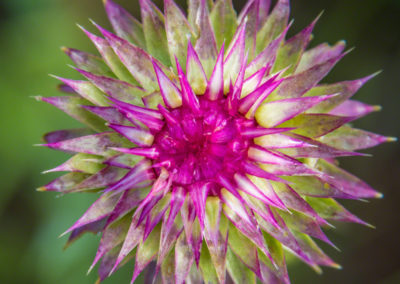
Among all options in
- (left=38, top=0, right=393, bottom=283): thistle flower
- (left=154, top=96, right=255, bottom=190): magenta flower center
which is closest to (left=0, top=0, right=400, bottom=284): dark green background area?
(left=38, top=0, right=393, bottom=283): thistle flower

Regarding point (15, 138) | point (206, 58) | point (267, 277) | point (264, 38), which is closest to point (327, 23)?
point (264, 38)

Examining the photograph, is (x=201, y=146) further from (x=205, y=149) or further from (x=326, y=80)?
(x=326, y=80)

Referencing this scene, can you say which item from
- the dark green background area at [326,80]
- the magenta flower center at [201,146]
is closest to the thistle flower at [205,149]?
the magenta flower center at [201,146]

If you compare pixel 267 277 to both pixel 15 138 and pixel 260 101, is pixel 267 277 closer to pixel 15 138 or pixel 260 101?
pixel 260 101

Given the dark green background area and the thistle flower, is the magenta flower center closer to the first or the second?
the thistle flower

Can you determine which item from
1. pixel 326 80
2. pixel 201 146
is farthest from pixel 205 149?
pixel 326 80

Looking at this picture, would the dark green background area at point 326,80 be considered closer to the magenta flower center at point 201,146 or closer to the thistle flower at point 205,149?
the thistle flower at point 205,149
